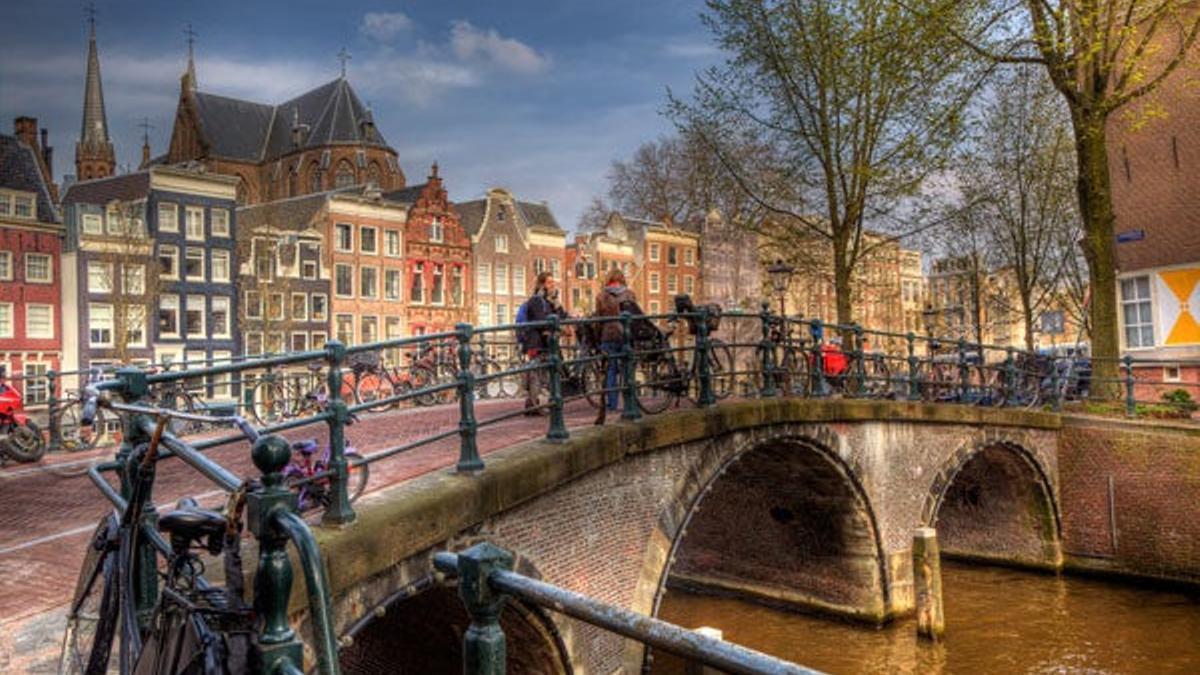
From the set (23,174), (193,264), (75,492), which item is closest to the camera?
(75,492)

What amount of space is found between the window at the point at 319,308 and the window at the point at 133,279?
21.3 ft

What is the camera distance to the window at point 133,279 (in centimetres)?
2858

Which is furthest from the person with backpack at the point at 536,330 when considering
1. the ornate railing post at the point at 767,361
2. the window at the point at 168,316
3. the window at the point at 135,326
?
the window at the point at 168,316

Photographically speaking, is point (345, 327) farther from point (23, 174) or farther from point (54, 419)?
point (54, 419)

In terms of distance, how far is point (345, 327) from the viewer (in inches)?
1433

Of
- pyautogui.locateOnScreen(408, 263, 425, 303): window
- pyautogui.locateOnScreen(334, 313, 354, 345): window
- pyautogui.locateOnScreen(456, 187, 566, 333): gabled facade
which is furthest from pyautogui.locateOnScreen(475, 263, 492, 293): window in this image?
pyautogui.locateOnScreen(334, 313, 354, 345): window

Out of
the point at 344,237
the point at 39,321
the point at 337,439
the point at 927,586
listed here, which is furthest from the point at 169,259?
the point at 337,439

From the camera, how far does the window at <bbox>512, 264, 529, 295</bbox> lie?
4334cm

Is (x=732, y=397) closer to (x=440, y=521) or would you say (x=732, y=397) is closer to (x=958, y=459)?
(x=958, y=459)

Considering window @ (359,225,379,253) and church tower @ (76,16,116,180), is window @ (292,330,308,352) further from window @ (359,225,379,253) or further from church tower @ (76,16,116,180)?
church tower @ (76,16,116,180)

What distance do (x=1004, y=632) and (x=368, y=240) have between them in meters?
30.6

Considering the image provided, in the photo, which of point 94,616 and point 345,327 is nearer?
point 94,616

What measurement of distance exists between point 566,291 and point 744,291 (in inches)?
958

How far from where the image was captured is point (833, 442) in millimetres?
11938
